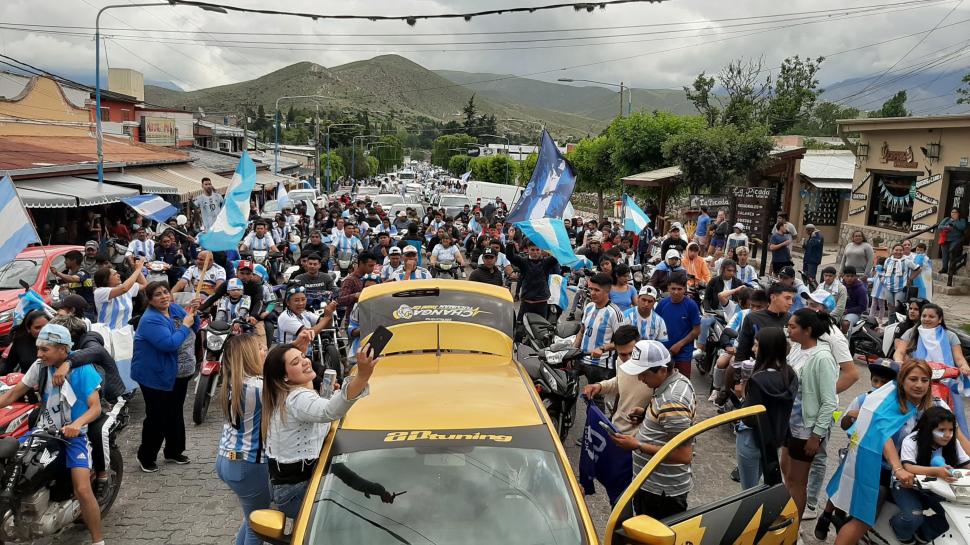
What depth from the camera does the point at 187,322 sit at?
679 centimetres

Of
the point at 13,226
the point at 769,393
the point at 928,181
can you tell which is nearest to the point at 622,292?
the point at 769,393

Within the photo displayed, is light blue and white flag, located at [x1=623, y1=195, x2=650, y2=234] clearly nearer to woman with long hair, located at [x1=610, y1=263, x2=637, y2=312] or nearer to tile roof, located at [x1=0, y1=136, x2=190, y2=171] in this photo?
woman with long hair, located at [x1=610, y1=263, x2=637, y2=312]

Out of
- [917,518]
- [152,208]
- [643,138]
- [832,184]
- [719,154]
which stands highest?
[643,138]

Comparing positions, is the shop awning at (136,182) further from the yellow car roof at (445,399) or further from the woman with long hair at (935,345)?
the woman with long hair at (935,345)

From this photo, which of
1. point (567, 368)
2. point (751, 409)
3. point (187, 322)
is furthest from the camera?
point (567, 368)

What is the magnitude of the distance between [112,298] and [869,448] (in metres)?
7.56

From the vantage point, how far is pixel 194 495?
6.60 metres

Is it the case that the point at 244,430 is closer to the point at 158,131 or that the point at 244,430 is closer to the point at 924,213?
the point at 924,213

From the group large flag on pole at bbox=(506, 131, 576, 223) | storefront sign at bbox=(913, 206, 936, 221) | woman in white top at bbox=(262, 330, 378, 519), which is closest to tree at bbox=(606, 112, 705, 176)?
storefront sign at bbox=(913, 206, 936, 221)

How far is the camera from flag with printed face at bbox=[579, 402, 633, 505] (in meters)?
4.80

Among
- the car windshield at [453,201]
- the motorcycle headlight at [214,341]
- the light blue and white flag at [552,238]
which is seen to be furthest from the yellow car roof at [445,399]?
the car windshield at [453,201]

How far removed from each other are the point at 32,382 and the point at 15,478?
661 millimetres

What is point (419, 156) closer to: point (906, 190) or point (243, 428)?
point (906, 190)

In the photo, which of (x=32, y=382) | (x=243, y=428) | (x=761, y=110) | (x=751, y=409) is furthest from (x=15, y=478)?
(x=761, y=110)
